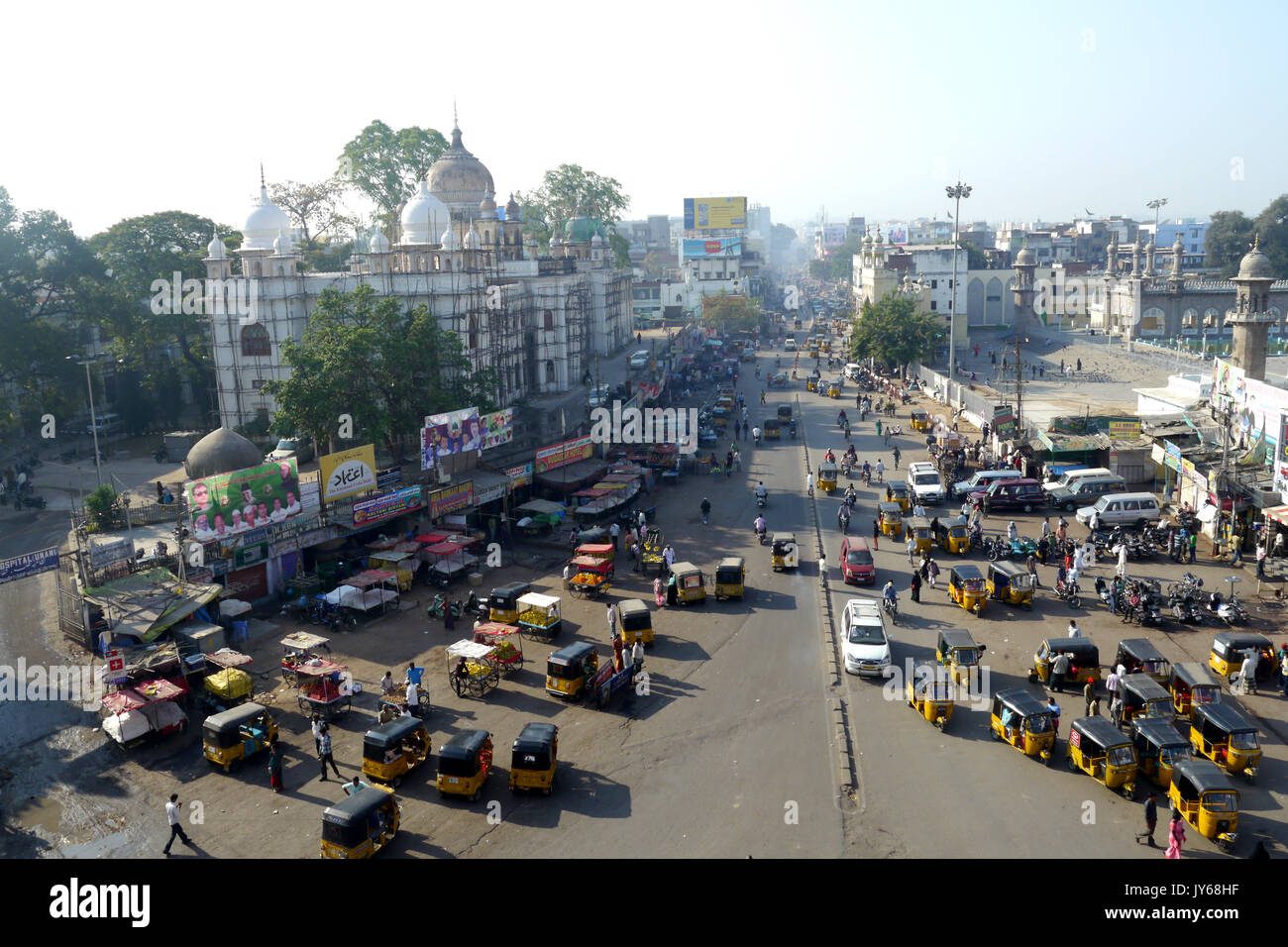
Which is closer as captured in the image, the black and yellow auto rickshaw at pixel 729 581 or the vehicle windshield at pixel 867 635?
the vehicle windshield at pixel 867 635

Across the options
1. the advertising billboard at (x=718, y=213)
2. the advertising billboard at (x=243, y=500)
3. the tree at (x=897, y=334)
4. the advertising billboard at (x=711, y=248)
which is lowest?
the advertising billboard at (x=243, y=500)

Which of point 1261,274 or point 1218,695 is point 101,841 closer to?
point 1218,695

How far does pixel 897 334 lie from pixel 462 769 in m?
57.1

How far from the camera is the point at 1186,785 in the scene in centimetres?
1555

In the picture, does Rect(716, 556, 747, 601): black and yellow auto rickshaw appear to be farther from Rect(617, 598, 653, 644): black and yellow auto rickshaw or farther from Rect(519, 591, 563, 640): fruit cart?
Rect(519, 591, 563, 640): fruit cart

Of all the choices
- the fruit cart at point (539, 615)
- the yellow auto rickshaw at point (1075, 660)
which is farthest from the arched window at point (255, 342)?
the yellow auto rickshaw at point (1075, 660)

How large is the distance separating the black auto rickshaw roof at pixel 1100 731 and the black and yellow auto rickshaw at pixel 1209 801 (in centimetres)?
122

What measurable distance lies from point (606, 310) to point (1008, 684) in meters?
57.2

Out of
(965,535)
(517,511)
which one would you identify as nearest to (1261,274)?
(965,535)

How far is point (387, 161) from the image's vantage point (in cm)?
7219

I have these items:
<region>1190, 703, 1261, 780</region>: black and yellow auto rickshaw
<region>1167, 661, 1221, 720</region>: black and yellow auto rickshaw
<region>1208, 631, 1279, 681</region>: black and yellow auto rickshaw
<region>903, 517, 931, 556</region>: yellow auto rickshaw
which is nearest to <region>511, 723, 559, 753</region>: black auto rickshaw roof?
<region>1190, 703, 1261, 780</region>: black and yellow auto rickshaw

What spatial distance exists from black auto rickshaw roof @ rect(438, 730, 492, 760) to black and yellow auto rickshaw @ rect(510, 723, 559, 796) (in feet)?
2.26

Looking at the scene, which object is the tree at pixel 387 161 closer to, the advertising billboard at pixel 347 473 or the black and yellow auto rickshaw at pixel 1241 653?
the advertising billboard at pixel 347 473

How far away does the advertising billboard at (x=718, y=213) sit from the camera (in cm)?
14500
